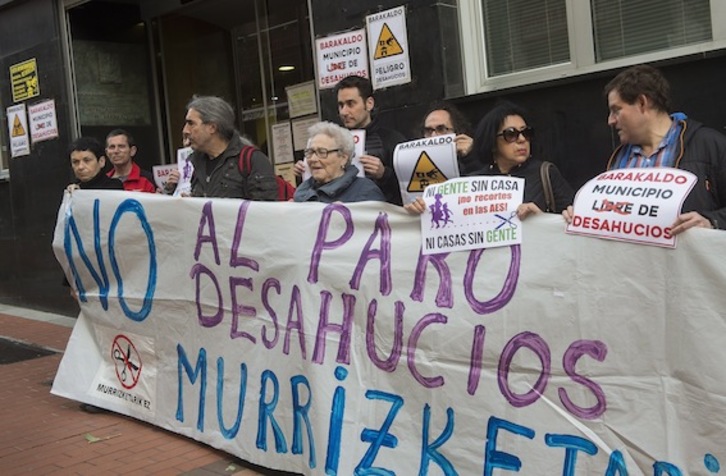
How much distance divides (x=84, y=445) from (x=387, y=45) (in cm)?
344

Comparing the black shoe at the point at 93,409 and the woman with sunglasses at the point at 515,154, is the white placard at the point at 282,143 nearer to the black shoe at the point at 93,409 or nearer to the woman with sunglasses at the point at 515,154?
the black shoe at the point at 93,409

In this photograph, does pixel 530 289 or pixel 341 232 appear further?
pixel 341 232

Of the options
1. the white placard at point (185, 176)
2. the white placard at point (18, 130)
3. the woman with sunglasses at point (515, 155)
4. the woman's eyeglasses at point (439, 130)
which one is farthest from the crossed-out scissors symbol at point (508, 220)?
the white placard at point (18, 130)

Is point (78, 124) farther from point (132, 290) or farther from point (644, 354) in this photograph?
point (644, 354)

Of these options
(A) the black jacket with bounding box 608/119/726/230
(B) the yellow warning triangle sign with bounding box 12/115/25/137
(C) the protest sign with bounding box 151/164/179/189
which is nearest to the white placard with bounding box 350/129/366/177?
(A) the black jacket with bounding box 608/119/726/230

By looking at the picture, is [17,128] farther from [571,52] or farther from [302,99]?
[571,52]

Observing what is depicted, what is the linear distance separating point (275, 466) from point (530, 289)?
169 cm

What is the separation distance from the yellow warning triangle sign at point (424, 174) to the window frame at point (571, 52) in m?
1.57

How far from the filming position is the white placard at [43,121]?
9359 millimetres

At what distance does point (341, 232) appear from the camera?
12.3 feet

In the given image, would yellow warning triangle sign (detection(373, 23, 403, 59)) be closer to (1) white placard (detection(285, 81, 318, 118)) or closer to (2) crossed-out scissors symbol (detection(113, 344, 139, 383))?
(1) white placard (detection(285, 81, 318, 118))

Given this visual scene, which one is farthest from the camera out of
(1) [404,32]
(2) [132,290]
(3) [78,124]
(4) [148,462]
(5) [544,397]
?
(3) [78,124]

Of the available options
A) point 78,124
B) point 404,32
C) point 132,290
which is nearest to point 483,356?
point 132,290

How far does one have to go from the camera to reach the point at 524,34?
217 inches
